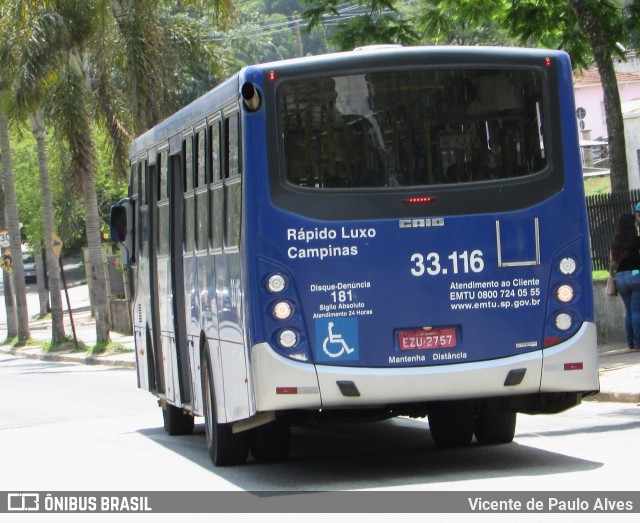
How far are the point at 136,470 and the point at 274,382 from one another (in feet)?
8.42

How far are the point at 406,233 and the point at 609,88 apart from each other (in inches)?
508

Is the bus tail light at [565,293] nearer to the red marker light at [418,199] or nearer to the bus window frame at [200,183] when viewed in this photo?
the red marker light at [418,199]

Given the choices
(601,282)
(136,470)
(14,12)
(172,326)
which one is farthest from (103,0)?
(136,470)

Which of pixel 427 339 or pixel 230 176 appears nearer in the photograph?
pixel 427 339

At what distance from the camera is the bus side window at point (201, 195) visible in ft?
37.7

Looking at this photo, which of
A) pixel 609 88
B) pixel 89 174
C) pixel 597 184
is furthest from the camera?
pixel 597 184

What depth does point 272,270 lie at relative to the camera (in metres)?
9.84

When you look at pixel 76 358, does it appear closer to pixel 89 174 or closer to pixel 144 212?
pixel 89 174

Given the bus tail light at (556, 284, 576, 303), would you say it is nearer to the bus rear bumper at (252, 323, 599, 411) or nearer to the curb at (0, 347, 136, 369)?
the bus rear bumper at (252, 323, 599, 411)

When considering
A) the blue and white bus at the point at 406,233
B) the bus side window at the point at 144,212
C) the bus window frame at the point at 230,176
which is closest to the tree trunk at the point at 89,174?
the bus side window at the point at 144,212

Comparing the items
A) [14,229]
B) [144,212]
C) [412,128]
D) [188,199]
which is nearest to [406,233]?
[412,128]

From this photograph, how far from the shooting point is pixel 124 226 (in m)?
16.2

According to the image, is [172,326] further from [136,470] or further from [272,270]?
[272,270]

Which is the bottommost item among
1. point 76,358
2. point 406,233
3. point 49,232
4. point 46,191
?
point 76,358
